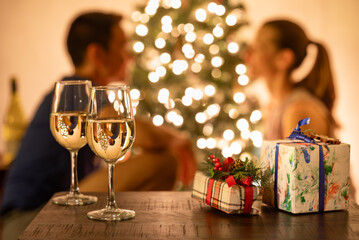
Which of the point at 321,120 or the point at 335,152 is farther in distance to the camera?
the point at 321,120

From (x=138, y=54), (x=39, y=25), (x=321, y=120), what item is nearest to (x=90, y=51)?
(x=138, y=54)

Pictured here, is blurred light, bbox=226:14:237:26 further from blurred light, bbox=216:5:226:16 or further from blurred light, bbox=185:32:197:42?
blurred light, bbox=185:32:197:42

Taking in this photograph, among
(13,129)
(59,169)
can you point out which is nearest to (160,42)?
(13,129)

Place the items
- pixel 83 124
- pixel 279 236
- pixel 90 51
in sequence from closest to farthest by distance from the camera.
→ pixel 279 236
pixel 83 124
pixel 90 51

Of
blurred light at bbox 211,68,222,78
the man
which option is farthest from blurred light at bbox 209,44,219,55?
the man

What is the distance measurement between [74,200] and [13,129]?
224 centimetres

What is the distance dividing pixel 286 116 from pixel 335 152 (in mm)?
2903

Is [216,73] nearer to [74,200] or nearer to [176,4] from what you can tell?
[176,4]

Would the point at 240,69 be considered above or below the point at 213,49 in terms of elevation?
below

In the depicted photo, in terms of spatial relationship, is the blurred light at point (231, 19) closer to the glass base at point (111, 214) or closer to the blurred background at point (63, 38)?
the blurred background at point (63, 38)

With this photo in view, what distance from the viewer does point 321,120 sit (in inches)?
158

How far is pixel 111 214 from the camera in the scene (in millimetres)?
1008

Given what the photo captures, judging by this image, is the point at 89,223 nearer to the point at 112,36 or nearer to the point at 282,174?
the point at 282,174

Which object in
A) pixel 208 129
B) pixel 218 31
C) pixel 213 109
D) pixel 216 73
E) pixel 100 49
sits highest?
pixel 218 31
